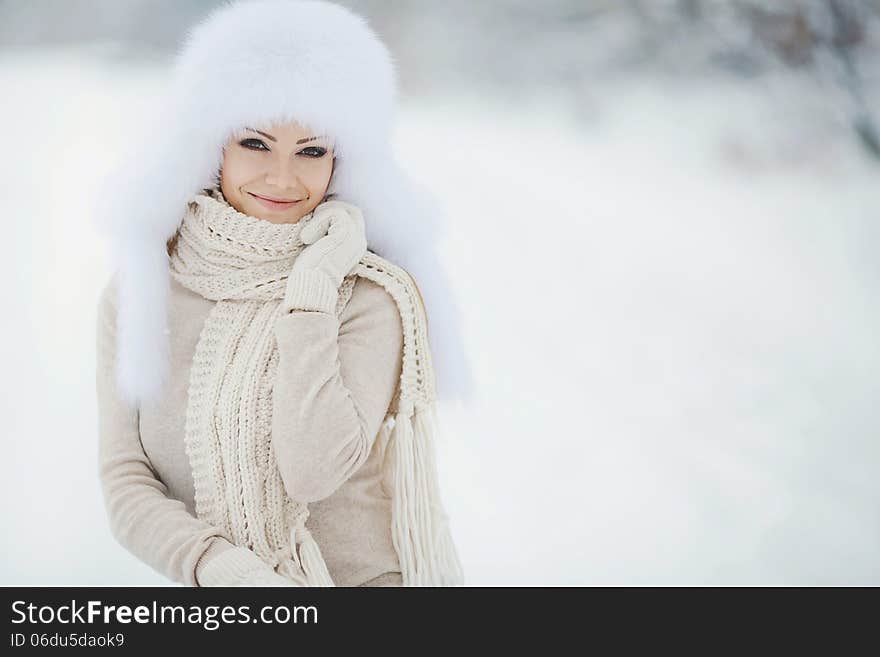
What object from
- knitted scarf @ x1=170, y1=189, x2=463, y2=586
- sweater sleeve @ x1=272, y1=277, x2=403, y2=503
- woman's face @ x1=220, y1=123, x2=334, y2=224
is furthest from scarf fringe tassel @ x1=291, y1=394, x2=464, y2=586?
woman's face @ x1=220, y1=123, x2=334, y2=224

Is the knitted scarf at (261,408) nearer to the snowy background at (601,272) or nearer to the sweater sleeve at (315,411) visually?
the sweater sleeve at (315,411)

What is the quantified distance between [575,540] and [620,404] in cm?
34

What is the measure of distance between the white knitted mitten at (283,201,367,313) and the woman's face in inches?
1.5

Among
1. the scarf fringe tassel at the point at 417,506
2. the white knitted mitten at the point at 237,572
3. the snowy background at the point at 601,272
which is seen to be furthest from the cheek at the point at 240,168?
the snowy background at the point at 601,272

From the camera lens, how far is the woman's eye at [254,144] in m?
1.31

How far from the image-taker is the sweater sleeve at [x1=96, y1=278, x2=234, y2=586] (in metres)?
1.22

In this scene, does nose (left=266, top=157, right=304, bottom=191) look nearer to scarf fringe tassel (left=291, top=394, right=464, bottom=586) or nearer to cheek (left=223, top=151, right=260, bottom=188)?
cheek (left=223, top=151, right=260, bottom=188)

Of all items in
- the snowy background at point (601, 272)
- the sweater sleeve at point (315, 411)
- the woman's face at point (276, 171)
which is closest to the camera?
the sweater sleeve at point (315, 411)

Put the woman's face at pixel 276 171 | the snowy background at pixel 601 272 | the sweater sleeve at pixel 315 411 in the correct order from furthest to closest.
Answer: the snowy background at pixel 601 272 → the woman's face at pixel 276 171 → the sweater sleeve at pixel 315 411

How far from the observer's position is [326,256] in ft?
4.11

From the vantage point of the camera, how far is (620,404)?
211 cm

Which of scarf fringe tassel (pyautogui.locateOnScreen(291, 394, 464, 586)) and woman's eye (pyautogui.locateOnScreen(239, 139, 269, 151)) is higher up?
woman's eye (pyautogui.locateOnScreen(239, 139, 269, 151))

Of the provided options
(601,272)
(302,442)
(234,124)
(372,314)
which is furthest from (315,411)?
(601,272)
